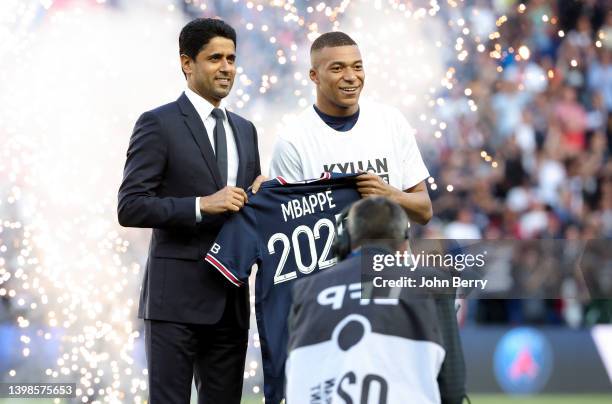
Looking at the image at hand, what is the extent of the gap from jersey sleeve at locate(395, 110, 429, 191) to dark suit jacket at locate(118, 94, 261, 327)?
2.55 feet

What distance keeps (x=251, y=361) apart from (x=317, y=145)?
139 inches

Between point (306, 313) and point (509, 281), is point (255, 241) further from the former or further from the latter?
point (509, 281)

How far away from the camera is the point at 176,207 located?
13.6 feet

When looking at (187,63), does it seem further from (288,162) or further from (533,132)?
(533,132)

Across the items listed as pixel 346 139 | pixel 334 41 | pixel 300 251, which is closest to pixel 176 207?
pixel 300 251

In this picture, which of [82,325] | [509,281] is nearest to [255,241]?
[82,325]

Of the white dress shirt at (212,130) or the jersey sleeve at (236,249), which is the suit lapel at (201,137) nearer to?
the white dress shirt at (212,130)

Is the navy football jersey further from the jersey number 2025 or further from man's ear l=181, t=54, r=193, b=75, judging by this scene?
man's ear l=181, t=54, r=193, b=75

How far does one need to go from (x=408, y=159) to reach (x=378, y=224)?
1.39 meters

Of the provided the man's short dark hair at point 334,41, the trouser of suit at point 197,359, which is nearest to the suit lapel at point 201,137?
the trouser of suit at point 197,359

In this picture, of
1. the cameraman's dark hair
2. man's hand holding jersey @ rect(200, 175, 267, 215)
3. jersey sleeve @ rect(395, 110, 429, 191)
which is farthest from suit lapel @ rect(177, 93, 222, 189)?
the cameraman's dark hair

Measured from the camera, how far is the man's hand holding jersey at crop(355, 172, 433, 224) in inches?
169

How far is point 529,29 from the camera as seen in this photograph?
421 inches

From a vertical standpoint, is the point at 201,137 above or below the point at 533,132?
below
